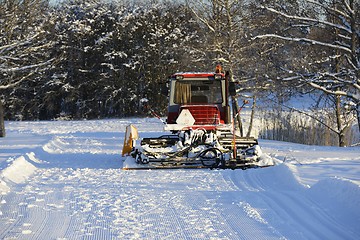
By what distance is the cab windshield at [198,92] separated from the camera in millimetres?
13414

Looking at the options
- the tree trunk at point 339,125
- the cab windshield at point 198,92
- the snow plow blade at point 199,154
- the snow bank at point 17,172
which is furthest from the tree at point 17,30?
the tree trunk at point 339,125

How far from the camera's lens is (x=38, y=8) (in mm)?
19859

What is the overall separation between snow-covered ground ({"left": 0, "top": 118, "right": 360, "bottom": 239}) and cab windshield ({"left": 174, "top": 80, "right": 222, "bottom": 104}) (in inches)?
122

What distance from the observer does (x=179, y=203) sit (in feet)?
23.7

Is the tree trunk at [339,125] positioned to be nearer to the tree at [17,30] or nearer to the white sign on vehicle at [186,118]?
the white sign on vehicle at [186,118]

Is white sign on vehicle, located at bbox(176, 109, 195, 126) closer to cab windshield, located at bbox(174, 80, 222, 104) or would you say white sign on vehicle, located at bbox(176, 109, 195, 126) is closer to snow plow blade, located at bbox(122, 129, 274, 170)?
snow plow blade, located at bbox(122, 129, 274, 170)

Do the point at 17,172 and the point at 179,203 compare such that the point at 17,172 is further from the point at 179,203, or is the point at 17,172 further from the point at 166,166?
the point at 179,203

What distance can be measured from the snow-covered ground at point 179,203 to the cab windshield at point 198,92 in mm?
3087

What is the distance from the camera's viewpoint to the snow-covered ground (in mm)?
5645

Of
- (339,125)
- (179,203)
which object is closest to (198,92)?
(179,203)

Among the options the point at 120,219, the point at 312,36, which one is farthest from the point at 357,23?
the point at 120,219

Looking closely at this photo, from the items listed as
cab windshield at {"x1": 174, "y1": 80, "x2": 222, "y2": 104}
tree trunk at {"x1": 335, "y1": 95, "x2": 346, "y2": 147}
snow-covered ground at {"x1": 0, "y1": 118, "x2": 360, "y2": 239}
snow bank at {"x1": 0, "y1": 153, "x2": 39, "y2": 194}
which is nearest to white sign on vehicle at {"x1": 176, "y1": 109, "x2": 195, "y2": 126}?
cab windshield at {"x1": 174, "y1": 80, "x2": 222, "y2": 104}

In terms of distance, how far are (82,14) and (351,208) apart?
35536 millimetres

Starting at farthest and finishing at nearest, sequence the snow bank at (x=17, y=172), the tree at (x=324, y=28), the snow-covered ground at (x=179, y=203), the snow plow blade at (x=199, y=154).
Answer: the tree at (x=324, y=28), the snow plow blade at (x=199, y=154), the snow bank at (x=17, y=172), the snow-covered ground at (x=179, y=203)
